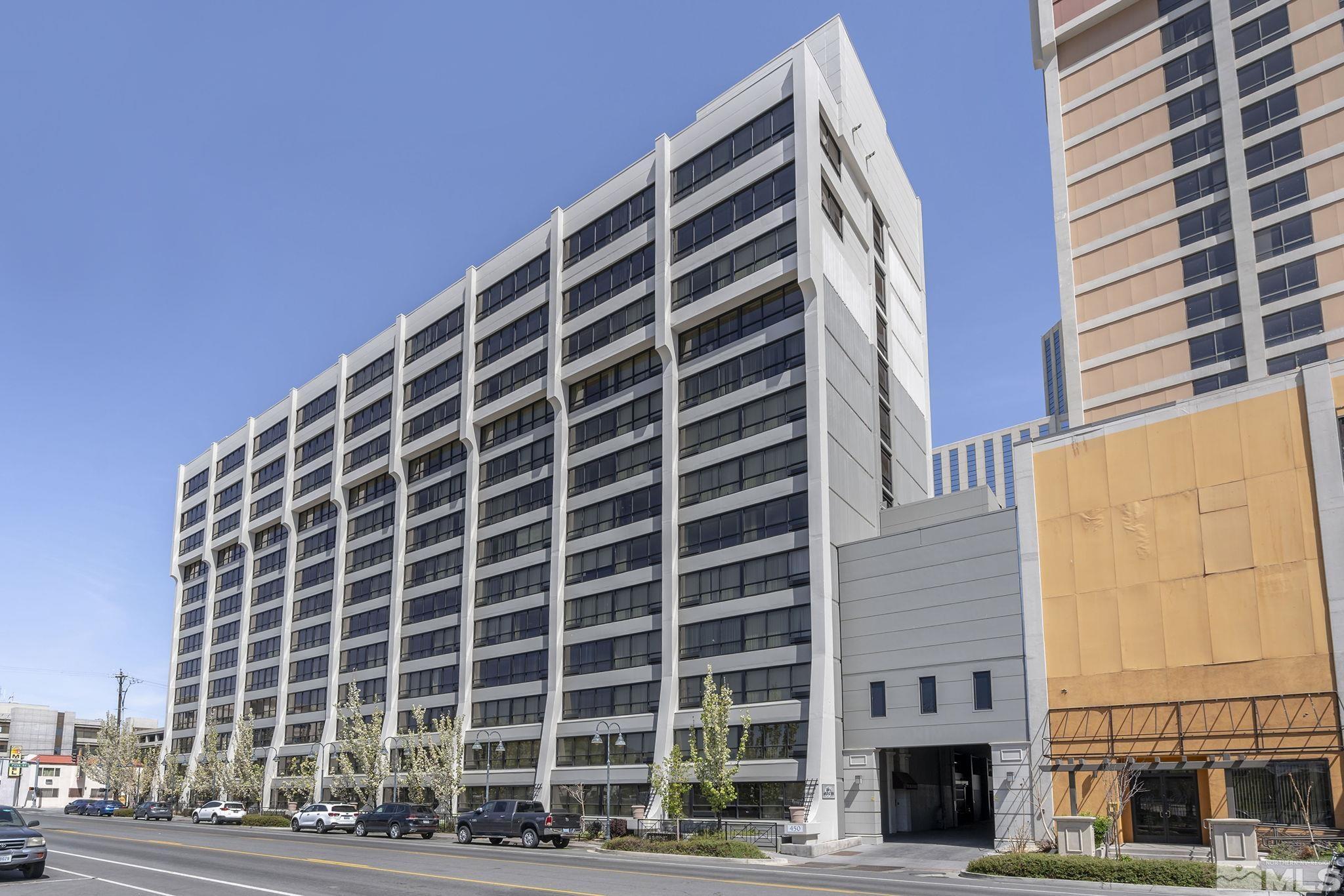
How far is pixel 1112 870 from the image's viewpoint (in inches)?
1107

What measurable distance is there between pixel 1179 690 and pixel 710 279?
98.7 ft

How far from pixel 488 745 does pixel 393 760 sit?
11.6 meters

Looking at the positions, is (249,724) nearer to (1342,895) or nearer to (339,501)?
(339,501)

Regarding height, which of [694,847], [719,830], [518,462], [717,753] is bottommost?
[719,830]

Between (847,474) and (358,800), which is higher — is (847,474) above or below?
above

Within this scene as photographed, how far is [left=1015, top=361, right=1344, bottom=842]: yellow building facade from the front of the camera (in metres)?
37.1

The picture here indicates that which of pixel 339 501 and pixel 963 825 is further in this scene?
pixel 339 501

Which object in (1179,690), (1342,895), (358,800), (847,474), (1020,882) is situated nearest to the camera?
(1342,895)

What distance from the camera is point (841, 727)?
4972cm

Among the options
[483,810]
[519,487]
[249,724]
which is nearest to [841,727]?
[483,810]

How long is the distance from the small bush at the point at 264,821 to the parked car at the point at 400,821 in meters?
18.2

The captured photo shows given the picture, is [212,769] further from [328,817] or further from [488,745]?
[328,817]

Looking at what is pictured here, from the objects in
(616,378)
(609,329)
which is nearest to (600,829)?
(616,378)

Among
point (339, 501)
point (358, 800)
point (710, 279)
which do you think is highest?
point (710, 279)
